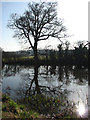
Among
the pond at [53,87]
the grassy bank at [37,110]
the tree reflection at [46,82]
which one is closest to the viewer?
the grassy bank at [37,110]

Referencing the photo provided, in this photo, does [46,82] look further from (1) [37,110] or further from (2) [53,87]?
(1) [37,110]

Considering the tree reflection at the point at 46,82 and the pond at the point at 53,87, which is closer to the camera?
the pond at the point at 53,87

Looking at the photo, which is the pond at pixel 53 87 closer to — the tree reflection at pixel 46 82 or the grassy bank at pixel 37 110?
the tree reflection at pixel 46 82

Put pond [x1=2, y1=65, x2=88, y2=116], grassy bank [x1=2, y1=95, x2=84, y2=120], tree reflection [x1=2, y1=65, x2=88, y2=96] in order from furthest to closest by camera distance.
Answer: tree reflection [x1=2, y1=65, x2=88, y2=96]
pond [x1=2, y1=65, x2=88, y2=116]
grassy bank [x1=2, y1=95, x2=84, y2=120]

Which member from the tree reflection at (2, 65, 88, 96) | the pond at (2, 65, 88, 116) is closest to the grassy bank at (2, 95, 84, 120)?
the pond at (2, 65, 88, 116)

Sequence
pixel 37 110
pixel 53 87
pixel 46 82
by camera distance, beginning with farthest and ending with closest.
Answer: pixel 46 82, pixel 53 87, pixel 37 110

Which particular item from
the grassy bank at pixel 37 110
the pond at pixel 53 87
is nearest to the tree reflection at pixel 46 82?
the pond at pixel 53 87

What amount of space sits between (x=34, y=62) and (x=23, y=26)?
659 centimetres

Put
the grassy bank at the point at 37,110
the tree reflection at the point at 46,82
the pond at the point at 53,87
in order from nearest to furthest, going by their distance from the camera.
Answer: the grassy bank at the point at 37,110
the pond at the point at 53,87
the tree reflection at the point at 46,82

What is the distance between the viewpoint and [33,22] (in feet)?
65.5

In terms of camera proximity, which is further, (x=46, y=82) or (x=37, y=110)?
(x=46, y=82)

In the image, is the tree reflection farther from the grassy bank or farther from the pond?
the grassy bank

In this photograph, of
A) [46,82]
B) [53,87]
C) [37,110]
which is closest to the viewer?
[37,110]

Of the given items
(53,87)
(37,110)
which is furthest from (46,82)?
(37,110)
